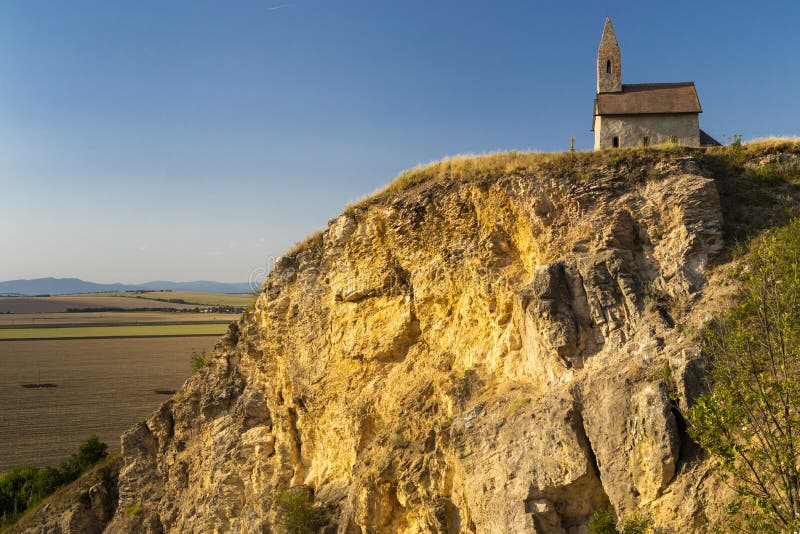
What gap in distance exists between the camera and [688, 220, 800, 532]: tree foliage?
8.88 m

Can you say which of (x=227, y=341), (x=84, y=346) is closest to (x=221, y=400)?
(x=227, y=341)

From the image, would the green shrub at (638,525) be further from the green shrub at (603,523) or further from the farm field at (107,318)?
the farm field at (107,318)

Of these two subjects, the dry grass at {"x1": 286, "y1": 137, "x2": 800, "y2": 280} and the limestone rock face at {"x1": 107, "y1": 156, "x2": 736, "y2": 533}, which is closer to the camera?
the limestone rock face at {"x1": 107, "y1": 156, "x2": 736, "y2": 533}

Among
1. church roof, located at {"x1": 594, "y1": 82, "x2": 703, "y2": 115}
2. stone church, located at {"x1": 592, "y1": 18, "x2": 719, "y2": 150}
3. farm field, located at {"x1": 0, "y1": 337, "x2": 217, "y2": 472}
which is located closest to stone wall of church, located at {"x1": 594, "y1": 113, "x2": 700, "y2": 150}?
stone church, located at {"x1": 592, "y1": 18, "x2": 719, "y2": 150}

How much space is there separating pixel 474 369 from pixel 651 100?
12146mm

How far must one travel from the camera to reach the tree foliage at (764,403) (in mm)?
8875

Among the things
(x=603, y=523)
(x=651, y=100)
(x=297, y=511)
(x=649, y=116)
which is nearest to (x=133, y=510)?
(x=297, y=511)

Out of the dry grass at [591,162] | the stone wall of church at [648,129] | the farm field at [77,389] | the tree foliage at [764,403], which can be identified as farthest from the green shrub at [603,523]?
the farm field at [77,389]

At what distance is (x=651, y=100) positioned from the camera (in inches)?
829

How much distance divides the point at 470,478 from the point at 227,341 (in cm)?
1313

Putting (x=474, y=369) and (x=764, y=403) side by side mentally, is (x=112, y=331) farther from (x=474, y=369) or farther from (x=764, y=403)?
(x=764, y=403)

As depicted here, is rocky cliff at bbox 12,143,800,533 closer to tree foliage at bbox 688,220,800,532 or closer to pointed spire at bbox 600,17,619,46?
tree foliage at bbox 688,220,800,532

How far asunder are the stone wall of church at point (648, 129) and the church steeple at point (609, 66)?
183cm

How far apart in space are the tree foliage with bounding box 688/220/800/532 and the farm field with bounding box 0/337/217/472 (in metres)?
38.7
